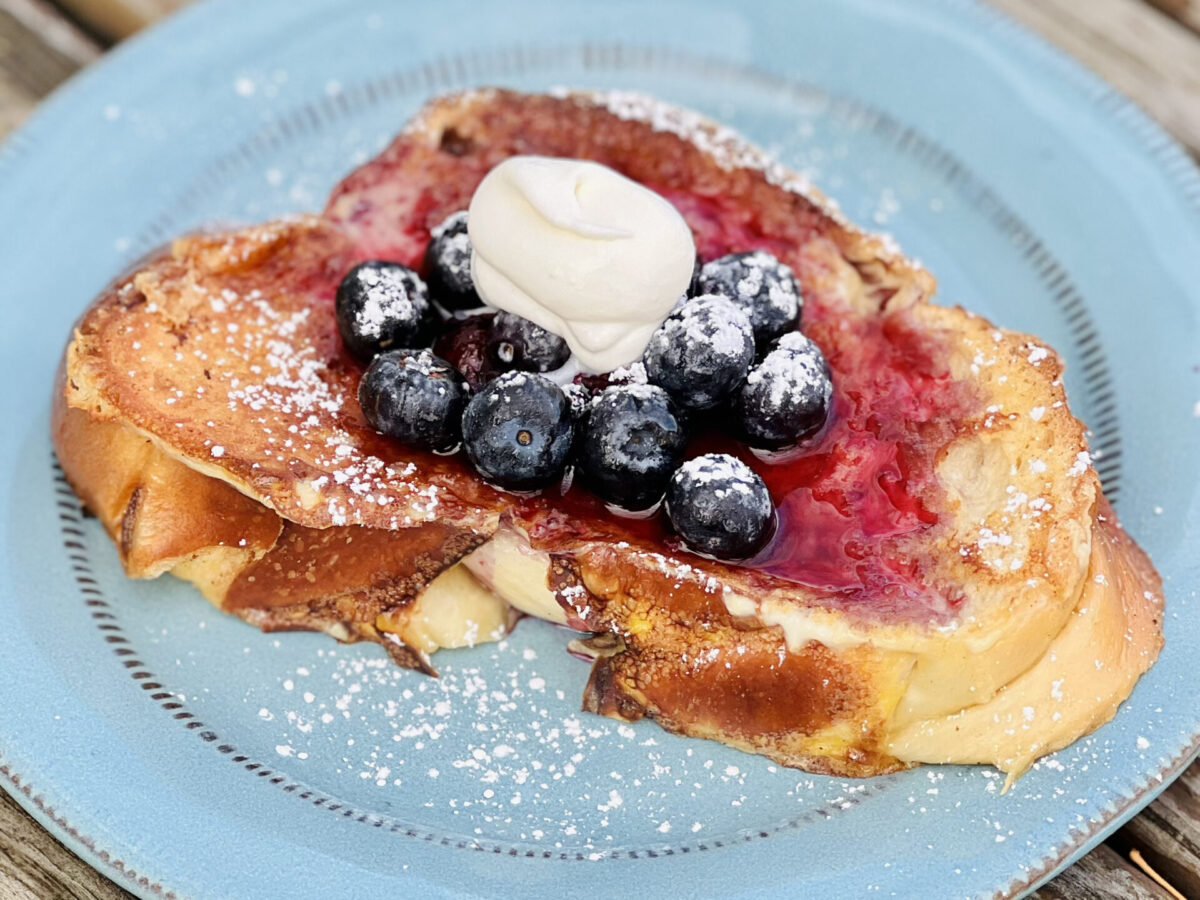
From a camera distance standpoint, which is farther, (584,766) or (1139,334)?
(1139,334)

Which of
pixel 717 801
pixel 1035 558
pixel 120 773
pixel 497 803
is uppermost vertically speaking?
pixel 1035 558

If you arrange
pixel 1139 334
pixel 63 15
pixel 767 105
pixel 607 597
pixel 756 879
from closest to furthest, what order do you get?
pixel 756 879, pixel 607 597, pixel 1139 334, pixel 767 105, pixel 63 15

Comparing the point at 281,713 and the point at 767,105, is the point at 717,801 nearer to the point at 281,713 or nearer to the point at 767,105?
the point at 281,713

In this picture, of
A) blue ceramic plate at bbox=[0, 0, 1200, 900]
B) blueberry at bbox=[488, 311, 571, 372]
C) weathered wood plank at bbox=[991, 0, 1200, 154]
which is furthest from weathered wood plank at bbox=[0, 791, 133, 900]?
weathered wood plank at bbox=[991, 0, 1200, 154]

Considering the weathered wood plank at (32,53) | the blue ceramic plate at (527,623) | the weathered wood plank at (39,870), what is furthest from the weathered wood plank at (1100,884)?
the weathered wood plank at (32,53)

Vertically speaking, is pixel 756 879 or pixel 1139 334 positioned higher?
pixel 1139 334

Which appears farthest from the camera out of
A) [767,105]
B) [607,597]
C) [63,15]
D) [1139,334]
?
[63,15]

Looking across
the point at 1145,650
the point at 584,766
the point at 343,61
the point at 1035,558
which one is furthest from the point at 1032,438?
the point at 343,61
